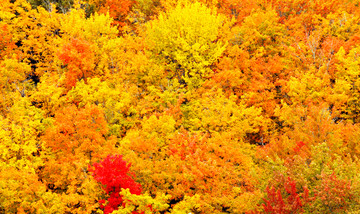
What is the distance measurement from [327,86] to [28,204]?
27.0 metres

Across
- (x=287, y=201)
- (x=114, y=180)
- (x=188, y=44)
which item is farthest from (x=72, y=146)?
(x=287, y=201)

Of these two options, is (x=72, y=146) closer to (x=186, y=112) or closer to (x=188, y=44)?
(x=186, y=112)

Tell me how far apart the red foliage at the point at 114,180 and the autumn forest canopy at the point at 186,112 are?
0.08 metres

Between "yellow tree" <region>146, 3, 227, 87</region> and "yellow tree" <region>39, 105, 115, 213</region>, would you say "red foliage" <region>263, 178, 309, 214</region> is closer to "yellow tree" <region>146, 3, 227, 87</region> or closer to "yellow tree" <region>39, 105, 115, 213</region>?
"yellow tree" <region>39, 105, 115, 213</region>

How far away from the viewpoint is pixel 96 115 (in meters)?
31.6

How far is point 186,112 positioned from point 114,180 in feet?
52.1

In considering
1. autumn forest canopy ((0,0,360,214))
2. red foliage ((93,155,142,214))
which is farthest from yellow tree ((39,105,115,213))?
red foliage ((93,155,142,214))

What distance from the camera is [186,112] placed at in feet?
126

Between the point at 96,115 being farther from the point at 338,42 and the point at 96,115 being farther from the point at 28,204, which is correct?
the point at 338,42

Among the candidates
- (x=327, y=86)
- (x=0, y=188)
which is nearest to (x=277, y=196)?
(x=0, y=188)

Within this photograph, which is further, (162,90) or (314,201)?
(162,90)

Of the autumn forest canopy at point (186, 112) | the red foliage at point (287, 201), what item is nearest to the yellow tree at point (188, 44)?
the autumn forest canopy at point (186, 112)

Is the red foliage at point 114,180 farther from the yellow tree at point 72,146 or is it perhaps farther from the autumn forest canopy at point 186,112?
the yellow tree at point 72,146

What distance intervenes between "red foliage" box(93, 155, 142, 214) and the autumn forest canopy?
0.08 metres
